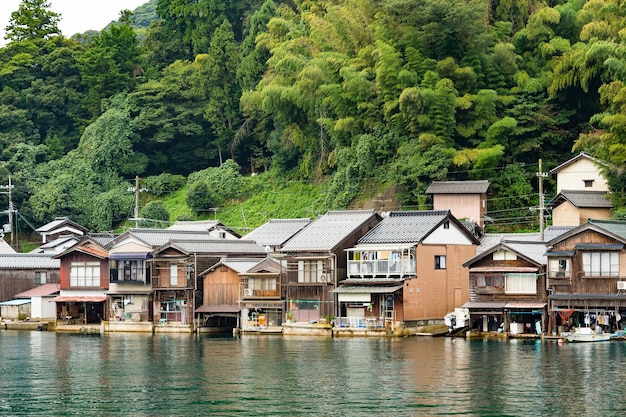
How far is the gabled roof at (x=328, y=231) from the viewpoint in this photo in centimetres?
4878

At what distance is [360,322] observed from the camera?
47.1 meters

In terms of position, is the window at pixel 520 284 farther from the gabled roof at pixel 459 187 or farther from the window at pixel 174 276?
the window at pixel 174 276

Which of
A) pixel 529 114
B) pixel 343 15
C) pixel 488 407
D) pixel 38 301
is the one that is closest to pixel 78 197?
pixel 38 301

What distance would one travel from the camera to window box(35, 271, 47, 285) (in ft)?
202

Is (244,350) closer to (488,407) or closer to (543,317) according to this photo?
(543,317)

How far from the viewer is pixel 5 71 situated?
8150cm

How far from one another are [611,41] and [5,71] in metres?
43.5

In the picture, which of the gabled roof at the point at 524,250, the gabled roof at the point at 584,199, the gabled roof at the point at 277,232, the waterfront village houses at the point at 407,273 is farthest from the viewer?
the gabled roof at the point at 277,232

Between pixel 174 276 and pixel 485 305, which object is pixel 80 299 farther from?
pixel 485 305

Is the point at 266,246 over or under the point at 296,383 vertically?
over

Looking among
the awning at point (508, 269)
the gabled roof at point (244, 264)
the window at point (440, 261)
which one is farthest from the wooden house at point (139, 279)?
the awning at point (508, 269)

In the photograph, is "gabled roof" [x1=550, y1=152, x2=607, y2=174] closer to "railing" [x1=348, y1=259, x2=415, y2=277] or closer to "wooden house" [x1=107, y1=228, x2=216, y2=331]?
"railing" [x1=348, y1=259, x2=415, y2=277]

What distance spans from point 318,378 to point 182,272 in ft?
65.2

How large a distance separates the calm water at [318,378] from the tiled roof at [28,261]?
52.8 ft
